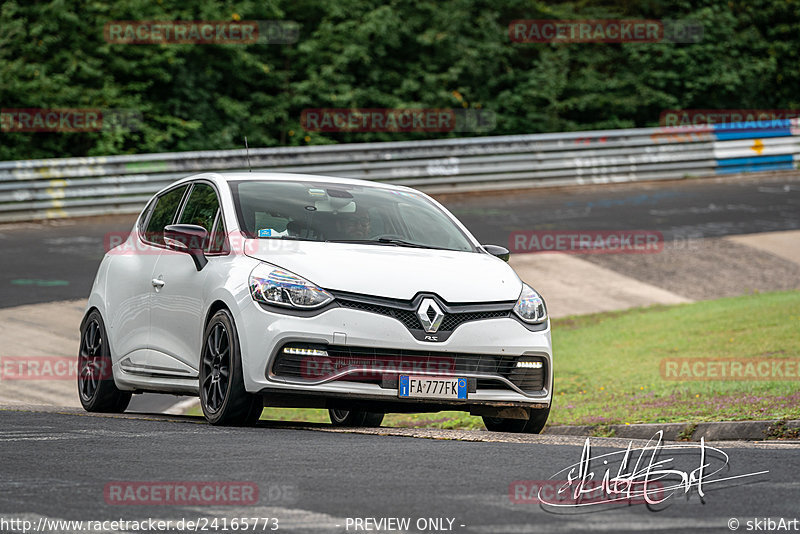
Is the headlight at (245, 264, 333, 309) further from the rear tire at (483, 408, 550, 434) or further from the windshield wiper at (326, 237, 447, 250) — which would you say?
the rear tire at (483, 408, 550, 434)

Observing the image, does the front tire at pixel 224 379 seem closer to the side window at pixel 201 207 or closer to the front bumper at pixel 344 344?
the front bumper at pixel 344 344

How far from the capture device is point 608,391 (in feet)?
40.1

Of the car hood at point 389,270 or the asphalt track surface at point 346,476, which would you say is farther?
the car hood at point 389,270

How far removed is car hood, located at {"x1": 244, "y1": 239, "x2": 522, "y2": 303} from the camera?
795 cm

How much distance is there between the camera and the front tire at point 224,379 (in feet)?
26.4

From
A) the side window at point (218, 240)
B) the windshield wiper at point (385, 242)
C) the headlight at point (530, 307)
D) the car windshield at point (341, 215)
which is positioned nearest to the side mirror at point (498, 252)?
the car windshield at point (341, 215)

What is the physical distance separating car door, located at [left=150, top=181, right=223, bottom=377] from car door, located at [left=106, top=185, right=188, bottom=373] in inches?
5.9

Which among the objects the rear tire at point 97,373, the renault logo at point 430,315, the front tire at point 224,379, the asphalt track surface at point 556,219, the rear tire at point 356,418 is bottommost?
the asphalt track surface at point 556,219

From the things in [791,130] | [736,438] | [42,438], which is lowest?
[791,130]

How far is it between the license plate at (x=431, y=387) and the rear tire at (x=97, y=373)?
10.6 feet

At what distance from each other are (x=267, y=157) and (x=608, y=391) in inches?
594

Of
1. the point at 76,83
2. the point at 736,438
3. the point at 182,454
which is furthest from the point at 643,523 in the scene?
the point at 76,83

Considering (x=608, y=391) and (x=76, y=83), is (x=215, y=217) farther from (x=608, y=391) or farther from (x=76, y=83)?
(x=76, y=83)

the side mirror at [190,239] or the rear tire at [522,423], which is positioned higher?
the side mirror at [190,239]
